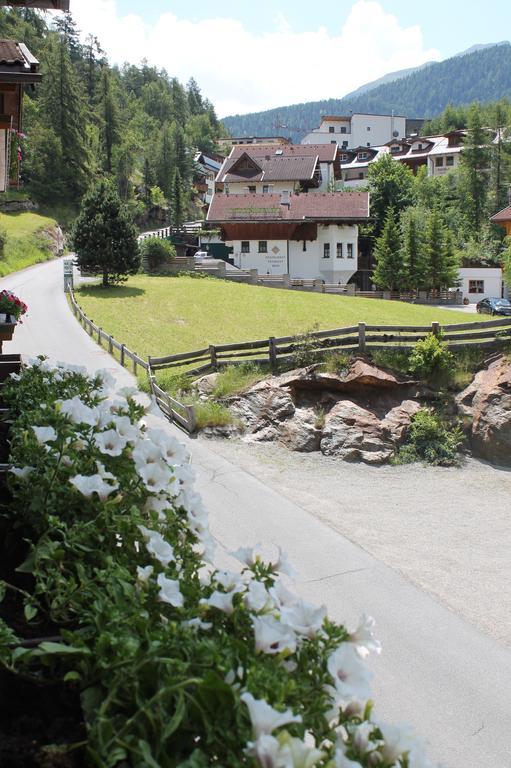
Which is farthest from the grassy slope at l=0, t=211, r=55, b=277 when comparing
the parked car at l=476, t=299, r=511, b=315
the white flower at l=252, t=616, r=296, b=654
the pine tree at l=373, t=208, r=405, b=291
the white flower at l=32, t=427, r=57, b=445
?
the white flower at l=252, t=616, r=296, b=654

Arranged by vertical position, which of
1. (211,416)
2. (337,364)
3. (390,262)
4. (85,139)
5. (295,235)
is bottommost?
(211,416)

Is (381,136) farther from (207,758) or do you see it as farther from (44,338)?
Answer: (207,758)

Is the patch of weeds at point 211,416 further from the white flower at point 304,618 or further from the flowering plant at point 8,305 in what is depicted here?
the white flower at point 304,618

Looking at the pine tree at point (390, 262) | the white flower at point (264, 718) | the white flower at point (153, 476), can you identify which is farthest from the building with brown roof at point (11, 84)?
the pine tree at point (390, 262)

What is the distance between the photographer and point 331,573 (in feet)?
42.0

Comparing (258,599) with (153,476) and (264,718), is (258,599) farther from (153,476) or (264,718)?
(153,476)

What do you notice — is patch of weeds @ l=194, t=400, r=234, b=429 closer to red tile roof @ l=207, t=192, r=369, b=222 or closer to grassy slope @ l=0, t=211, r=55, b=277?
grassy slope @ l=0, t=211, r=55, b=277

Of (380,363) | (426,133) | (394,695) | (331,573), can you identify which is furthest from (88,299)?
(426,133)

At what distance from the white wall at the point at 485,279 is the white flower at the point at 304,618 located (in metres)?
61.3

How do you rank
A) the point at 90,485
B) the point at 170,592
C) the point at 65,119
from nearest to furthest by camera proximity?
1. the point at 170,592
2. the point at 90,485
3. the point at 65,119

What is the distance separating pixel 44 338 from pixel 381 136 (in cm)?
13593

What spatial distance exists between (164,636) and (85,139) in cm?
8740

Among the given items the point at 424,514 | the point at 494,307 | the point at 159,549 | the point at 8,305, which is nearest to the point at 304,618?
the point at 159,549

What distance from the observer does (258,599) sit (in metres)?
2.77
